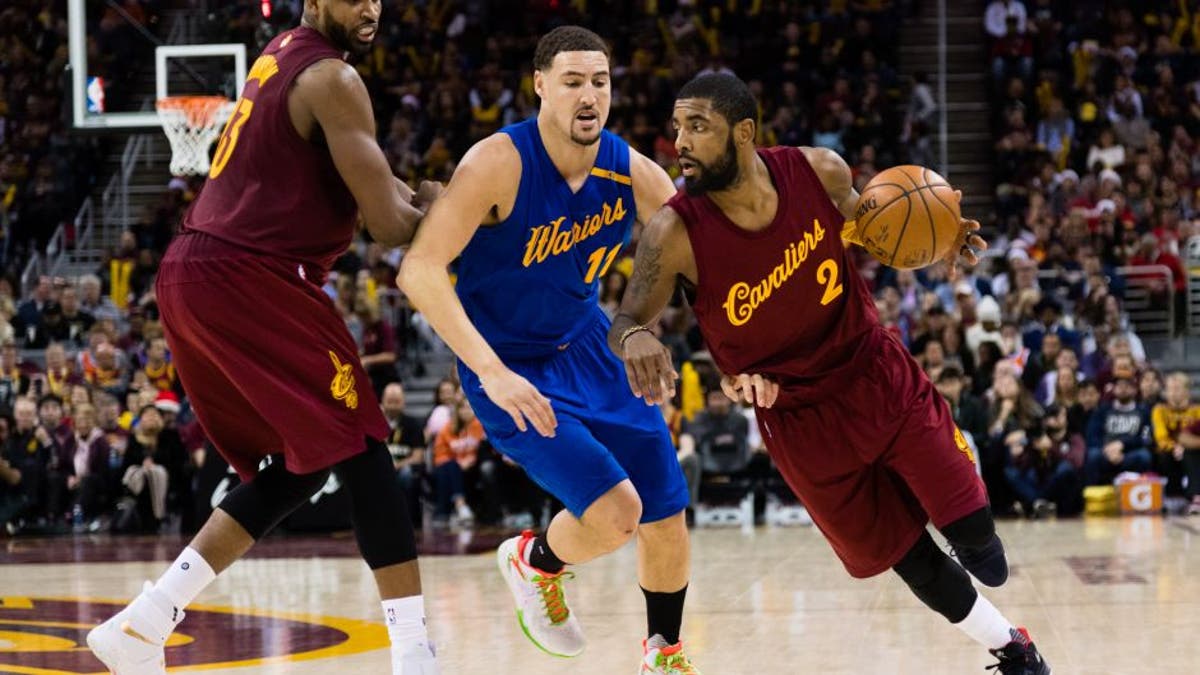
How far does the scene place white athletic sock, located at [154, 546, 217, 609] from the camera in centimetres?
502

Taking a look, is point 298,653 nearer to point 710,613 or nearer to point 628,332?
point 710,613

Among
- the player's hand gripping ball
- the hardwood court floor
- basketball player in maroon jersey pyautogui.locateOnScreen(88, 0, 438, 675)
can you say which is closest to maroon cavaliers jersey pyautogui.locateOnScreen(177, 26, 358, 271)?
basketball player in maroon jersey pyautogui.locateOnScreen(88, 0, 438, 675)

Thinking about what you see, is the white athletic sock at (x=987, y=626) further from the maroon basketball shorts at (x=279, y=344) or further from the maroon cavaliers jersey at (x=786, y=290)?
the maroon basketball shorts at (x=279, y=344)

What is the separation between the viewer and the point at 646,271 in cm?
497

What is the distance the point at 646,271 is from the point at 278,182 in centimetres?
111

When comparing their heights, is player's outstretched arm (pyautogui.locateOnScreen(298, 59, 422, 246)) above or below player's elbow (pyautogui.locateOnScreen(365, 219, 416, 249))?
above

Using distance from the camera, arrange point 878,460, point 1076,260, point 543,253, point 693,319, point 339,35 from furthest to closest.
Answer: point 1076,260, point 693,319, point 543,253, point 878,460, point 339,35

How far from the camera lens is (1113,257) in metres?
16.0

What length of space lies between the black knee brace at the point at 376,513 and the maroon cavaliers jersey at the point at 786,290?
Answer: 3.65 ft

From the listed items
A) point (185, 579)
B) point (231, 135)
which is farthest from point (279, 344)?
point (185, 579)

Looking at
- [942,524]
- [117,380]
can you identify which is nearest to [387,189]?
[942,524]

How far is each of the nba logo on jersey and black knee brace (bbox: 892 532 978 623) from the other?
9346mm

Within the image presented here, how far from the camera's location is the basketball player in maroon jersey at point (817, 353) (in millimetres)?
4969

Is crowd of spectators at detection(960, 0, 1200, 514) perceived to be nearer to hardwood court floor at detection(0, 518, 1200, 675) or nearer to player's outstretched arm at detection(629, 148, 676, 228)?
hardwood court floor at detection(0, 518, 1200, 675)
